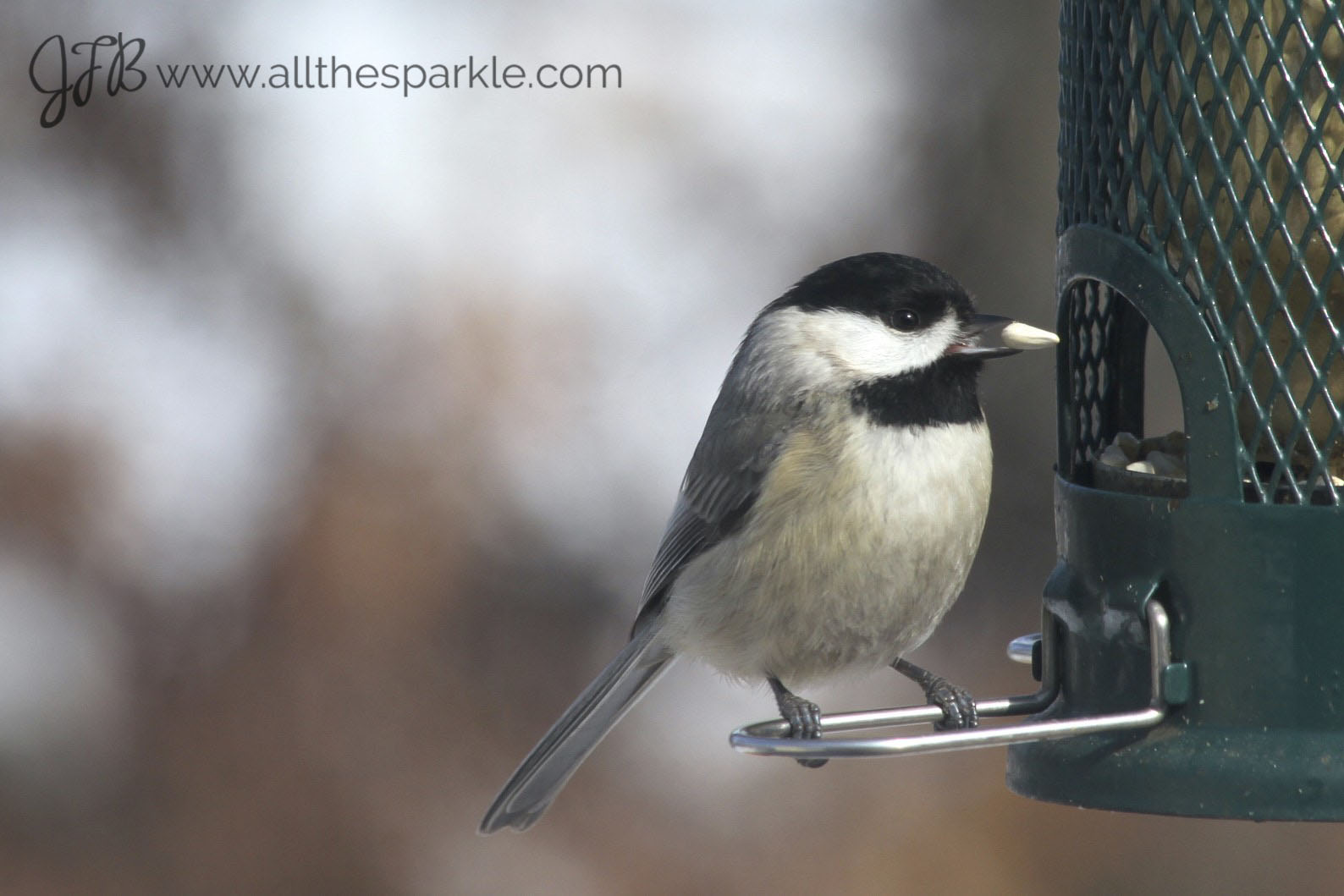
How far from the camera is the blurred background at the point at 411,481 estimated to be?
480cm

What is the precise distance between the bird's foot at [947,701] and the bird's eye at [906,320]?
2.17 ft

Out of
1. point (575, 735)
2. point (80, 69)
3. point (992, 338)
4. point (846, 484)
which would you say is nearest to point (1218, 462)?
point (992, 338)

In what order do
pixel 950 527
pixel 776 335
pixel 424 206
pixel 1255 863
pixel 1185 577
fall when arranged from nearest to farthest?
Result: 1. pixel 1185 577
2. pixel 950 527
3. pixel 776 335
4. pixel 1255 863
5. pixel 424 206

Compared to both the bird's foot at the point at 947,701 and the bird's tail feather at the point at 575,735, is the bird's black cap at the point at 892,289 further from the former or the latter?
the bird's tail feather at the point at 575,735

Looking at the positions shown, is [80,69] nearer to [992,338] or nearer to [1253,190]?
[992,338]

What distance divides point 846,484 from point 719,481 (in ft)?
1.19

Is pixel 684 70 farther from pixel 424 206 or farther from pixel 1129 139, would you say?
pixel 1129 139

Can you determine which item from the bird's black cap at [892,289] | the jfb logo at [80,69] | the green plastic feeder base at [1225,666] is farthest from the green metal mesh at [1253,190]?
the jfb logo at [80,69]

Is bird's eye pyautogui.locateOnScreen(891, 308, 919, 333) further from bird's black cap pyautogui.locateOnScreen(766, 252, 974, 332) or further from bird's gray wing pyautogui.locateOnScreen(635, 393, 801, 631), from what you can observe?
bird's gray wing pyautogui.locateOnScreen(635, 393, 801, 631)

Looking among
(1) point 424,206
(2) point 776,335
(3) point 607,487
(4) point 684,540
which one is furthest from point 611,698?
(1) point 424,206

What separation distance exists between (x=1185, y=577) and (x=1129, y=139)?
27.6 inches

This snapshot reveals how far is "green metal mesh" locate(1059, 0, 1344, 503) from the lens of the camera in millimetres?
2334

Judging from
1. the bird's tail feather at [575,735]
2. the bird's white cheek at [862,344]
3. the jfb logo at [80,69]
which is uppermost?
the jfb logo at [80,69]

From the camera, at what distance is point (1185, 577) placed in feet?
7.89
